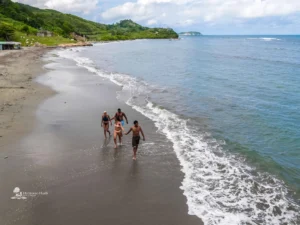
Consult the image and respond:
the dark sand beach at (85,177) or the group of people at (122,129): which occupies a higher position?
the group of people at (122,129)

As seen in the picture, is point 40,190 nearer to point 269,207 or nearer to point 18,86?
point 269,207

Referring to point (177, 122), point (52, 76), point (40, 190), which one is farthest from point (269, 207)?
point (52, 76)

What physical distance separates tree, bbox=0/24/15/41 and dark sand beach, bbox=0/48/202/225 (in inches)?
3562

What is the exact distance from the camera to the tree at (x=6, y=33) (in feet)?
313

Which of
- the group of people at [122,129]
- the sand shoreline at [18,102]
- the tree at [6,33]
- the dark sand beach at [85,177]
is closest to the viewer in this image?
the dark sand beach at [85,177]

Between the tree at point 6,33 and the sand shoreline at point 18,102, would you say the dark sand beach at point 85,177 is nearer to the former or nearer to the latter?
the sand shoreline at point 18,102

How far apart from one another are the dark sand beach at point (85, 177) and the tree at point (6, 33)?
90.5m

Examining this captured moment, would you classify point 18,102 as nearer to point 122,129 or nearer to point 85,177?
point 122,129

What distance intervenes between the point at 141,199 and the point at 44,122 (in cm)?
1115

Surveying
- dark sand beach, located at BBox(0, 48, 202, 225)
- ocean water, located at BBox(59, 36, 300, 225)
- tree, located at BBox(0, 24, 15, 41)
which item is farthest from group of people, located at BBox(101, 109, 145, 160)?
tree, located at BBox(0, 24, 15, 41)

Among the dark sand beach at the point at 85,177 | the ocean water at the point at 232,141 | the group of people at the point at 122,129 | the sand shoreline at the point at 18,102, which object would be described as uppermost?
the group of people at the point at 122,129

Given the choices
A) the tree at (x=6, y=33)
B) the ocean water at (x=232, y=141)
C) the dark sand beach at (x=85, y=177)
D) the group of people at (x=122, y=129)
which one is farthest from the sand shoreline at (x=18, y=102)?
the tree at (x=6, y=33)

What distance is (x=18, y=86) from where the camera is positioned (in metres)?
29.4

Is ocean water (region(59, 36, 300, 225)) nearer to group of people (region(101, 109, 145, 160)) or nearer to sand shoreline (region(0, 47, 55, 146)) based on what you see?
group of people (region(101, 109, 145, 160))
